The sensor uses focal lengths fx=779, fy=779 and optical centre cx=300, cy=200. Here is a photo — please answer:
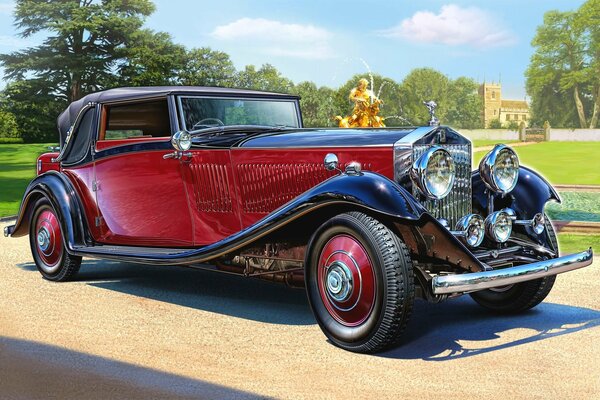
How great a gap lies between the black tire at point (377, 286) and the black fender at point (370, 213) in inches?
5.3

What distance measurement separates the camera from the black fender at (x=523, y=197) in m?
6.25

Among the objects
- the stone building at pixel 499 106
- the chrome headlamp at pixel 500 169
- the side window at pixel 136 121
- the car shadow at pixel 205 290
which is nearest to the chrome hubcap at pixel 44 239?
the car shadow at pixel 205 290

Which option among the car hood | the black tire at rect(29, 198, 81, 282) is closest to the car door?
the black tire at rect(29, 198, 81, 282)

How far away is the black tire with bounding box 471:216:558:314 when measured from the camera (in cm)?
621

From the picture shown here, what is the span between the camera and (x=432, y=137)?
5586 mm

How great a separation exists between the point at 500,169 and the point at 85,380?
134 inches

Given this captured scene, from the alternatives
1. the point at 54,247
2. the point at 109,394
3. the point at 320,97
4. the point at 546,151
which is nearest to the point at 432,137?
the point at 109,394

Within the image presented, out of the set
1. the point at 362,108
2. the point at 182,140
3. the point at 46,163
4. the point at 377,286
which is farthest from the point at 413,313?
the point at 362,108

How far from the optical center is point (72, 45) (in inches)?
1703

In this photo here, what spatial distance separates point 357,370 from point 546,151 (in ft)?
135

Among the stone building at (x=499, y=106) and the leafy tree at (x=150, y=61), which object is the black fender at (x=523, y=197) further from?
the stone building at (x=499, y=106)

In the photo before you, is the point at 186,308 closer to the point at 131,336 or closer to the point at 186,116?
the point at 131,336

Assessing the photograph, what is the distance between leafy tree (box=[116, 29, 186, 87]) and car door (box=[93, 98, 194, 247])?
34.7 m

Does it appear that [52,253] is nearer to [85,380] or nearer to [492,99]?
[85,380]
